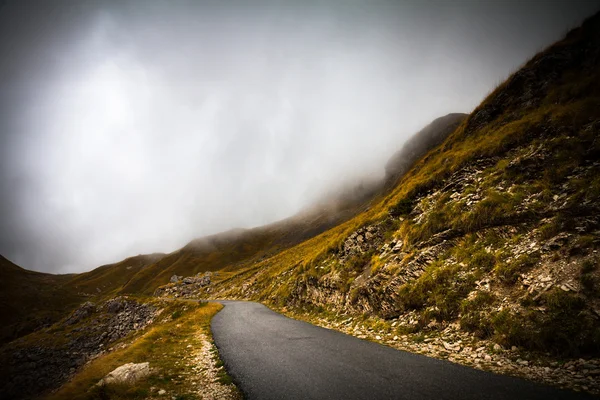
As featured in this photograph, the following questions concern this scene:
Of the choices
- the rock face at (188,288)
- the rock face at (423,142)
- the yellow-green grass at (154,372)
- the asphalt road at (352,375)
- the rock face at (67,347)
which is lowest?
the rock face at (188,288)

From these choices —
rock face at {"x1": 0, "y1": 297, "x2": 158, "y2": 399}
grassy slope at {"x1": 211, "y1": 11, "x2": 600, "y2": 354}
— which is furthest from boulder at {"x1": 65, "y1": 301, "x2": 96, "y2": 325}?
grassy slope at {"x1": 211, "y1": 11, "x2": 600, "y2": 354}

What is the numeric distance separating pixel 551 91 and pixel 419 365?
28837mm

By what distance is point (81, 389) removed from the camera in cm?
1139

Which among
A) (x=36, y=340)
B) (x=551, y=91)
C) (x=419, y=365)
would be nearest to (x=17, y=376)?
(x=36, y=340)

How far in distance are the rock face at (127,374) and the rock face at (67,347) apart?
121 feet

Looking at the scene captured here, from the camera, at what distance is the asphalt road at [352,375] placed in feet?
23.1

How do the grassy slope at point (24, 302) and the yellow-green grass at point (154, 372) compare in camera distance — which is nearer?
the yellow-green grass at point (154, 372)

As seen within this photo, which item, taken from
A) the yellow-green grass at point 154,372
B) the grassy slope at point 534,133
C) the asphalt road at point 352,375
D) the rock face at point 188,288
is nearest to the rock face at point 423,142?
the grassy slope at point 534,133

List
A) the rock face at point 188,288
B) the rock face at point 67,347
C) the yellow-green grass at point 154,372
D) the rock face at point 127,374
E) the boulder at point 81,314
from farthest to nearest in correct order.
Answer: the rock face at point 188,288, the boulder at point 81,314, the rock face at point 67,347, the rock face at point 127,374, the yellow-green grass at point 154,372

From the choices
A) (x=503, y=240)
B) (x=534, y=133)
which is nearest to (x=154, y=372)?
(x=503, y=240)

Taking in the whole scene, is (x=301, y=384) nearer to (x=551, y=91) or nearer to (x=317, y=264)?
(x=317, y=264)

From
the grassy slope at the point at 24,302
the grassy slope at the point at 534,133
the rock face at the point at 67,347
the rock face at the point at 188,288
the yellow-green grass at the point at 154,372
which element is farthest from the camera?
the grassy slope at the point at 24,302

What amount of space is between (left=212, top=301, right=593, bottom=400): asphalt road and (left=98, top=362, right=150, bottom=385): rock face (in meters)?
3.96

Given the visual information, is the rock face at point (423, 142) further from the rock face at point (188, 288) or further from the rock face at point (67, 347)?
the rock face at point (67, 347)
